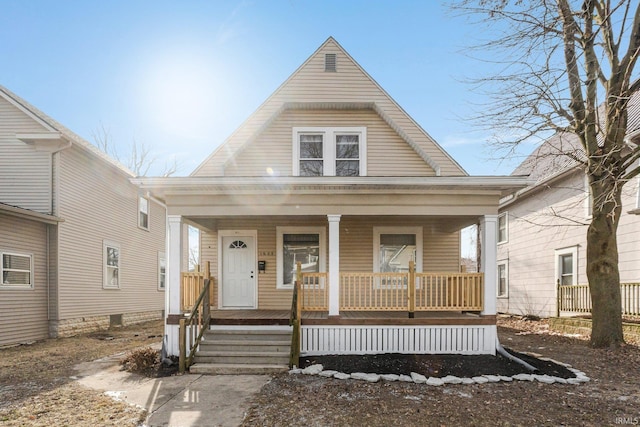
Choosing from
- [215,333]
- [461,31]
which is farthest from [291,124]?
[215,333]

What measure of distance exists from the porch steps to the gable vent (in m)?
6.74

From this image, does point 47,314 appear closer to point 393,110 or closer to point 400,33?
point 393,110

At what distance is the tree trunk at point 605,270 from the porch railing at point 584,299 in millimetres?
1582

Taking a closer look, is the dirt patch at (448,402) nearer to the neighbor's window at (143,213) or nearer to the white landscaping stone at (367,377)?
the white landscaping stone at (367,377)

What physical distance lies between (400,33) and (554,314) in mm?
10424

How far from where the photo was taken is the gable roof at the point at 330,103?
985 centimetres

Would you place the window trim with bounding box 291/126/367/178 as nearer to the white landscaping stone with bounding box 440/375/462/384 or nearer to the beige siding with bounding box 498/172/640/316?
the beige siding with bounding box 498/172/640/316

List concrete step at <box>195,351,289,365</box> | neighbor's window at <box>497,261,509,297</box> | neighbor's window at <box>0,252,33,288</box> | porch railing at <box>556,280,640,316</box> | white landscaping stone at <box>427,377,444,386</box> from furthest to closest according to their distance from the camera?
neighbor's window at <box>497,261,509,297</box> → neighbor's window at <box>0,252,33,288</box> → porch railing at <box>556,280,640,316</box> → concrete step at <box>195,351,289,365</box> → white landscaping stone at <box>427,377,444,386</box>

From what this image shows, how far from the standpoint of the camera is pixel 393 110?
9.96 m

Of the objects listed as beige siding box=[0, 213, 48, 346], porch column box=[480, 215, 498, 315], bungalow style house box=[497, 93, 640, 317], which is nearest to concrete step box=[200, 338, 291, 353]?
porch column box=[480, 215, 498, 315]

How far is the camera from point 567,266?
502 inches

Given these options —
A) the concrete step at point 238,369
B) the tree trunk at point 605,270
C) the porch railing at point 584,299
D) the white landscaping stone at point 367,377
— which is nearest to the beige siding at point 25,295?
the concrete step at point 238,369

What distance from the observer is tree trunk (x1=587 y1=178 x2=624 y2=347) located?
26.6 ft

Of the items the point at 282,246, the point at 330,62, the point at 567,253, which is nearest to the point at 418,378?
the point at 282,246
